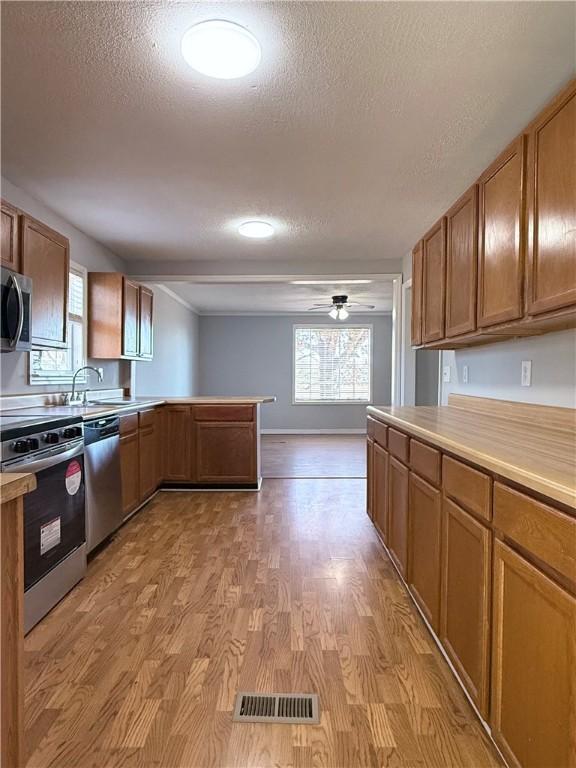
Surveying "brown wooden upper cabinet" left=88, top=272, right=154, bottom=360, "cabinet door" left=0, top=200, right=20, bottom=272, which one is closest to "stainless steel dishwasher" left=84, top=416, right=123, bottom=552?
"cabinet door" left=0, top=200, right=20, bottom=272

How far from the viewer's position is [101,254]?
4.76 meters

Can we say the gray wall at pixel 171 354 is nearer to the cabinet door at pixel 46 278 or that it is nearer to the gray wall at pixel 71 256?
the gray wall at pixel 71 256

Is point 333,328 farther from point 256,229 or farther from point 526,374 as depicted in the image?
point 526,374

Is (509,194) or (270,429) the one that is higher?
(509,194)

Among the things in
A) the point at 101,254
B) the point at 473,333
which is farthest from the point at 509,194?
the point at 101,254

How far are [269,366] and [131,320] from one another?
16.6 ft

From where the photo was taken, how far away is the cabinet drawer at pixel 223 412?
475 cm

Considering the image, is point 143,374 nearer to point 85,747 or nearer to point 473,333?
point 473,333

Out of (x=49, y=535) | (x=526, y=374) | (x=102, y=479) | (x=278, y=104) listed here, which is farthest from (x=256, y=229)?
(x=49, y=535)

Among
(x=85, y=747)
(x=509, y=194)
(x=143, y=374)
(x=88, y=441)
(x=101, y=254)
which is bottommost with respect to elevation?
(x=85, y=747)

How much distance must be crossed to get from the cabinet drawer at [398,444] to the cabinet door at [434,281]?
0.71m

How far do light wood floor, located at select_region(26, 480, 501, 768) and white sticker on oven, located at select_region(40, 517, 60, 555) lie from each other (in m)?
0.31

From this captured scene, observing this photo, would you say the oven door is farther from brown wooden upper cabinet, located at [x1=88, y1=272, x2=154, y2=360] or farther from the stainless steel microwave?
brown wooden upper cabinet, located at [x1=88, y1=272, x2=154, y2=360]

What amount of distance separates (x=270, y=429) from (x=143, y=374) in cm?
396
